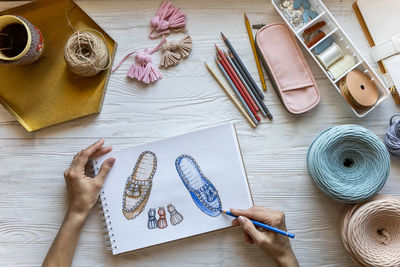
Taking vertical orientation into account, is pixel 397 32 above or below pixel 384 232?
above

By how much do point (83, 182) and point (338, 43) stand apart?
0.70 meters

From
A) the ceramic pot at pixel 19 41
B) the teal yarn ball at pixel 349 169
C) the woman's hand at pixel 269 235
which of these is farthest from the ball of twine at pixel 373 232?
the ceramic pot at pixel 19 41

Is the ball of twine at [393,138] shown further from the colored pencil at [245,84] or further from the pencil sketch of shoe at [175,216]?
the pencil sketch of shoe at [175,216]

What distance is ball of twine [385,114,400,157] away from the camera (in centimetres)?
84

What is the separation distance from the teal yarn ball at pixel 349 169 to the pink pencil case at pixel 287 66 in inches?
4.2

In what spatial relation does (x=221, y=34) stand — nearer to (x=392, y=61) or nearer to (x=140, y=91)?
(x=140, y=91)

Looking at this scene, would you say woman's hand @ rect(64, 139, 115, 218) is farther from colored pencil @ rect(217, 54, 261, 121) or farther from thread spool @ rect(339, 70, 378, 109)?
thread spool @ rect(339, 70, 378, 109)

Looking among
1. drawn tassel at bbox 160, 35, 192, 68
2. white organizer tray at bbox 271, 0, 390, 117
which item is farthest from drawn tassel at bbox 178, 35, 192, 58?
white organizer tray at bbox 271, 0, 390, 117

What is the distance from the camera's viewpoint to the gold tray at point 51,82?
0.90 metres

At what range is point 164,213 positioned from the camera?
86 cm

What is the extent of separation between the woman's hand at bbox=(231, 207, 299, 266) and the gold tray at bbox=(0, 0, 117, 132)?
17.4 inches

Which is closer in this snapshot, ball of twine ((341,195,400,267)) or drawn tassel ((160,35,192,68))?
ball of twine ((341,195,400,267))

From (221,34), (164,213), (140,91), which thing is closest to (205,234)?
(164,213)

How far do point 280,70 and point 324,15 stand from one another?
16cm
